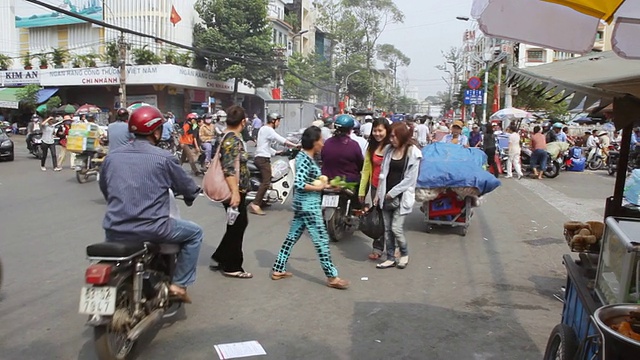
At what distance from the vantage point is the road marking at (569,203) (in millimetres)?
9955

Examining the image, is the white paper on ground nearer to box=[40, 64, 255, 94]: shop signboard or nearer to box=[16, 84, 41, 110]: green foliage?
box=[40, 64, 255, 94]: shop signboard

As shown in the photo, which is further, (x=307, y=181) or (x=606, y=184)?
(x=606, y=184)

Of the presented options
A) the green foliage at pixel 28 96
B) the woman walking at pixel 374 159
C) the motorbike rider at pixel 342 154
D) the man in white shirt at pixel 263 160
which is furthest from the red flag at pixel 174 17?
the woman walking at pixel 374 159

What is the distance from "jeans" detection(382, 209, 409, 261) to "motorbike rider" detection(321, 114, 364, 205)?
3.33 ft

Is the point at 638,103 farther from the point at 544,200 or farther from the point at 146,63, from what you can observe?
the point at 146,63

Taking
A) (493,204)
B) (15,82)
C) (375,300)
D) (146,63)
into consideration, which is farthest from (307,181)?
(15,82)

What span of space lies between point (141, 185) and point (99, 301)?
2.68 ft

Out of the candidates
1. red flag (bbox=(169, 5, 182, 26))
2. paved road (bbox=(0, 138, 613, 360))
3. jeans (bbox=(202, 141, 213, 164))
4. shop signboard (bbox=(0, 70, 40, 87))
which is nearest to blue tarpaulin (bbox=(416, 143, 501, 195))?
paved road (bbox=(0, 138, 613, 360))

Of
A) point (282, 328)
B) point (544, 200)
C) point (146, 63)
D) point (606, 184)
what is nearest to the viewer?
point (282, 328)

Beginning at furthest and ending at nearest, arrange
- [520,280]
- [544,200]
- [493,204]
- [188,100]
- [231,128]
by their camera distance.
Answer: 1. [188,100]
2. [544,200]
3. [493,204]
4. [520,280]
5. [231,128]

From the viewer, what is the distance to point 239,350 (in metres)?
3.86

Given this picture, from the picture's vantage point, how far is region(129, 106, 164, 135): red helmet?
373 cm

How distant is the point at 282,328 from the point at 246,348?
18.5 inches

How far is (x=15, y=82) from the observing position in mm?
38156
